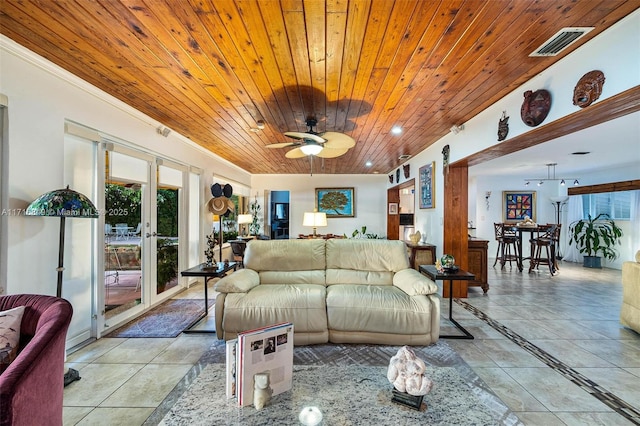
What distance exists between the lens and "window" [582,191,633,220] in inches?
250

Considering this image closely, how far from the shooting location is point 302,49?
1.91m

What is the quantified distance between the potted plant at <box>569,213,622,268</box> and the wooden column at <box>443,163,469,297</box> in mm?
5143

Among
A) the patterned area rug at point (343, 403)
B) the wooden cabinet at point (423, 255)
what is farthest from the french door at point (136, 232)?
the wooden cabinet at point (423, 255)

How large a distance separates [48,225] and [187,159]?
2443 mm

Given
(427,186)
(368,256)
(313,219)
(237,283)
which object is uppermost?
(427,186)

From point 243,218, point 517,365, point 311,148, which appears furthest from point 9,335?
point 243,218

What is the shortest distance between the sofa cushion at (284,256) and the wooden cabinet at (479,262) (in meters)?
2.64

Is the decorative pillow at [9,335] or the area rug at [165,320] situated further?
A: the area rug at [165,320]

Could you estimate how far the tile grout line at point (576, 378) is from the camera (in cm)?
175

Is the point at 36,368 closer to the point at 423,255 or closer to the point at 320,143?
the point at 320,143

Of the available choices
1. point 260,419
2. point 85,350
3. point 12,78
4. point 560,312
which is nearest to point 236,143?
point 12,78

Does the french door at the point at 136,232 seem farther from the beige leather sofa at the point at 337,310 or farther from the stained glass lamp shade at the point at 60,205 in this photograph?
the beige leather sofa at the point at 337,310

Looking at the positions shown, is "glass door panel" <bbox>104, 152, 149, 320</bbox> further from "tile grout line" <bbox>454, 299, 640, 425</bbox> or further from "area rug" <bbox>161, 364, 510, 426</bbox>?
"tile grout line" <bbox>454, 299, 640, 425</bbox>

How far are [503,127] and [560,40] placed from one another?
1.01 meters
